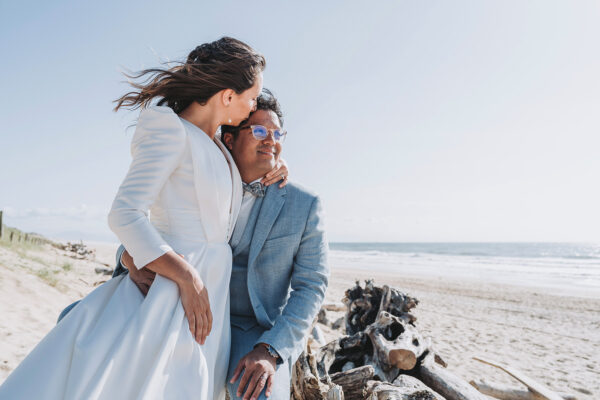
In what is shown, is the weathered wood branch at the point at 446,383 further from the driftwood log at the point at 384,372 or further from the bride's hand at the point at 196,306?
the bride's hand at the point at 196,306

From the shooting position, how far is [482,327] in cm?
873

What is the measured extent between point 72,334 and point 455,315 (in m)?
10.4

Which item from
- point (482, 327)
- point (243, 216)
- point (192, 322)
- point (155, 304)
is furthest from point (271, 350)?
point (482, 327)

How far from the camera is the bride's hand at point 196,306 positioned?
161 centimetres

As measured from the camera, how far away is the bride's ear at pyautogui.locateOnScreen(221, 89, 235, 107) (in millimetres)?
1990

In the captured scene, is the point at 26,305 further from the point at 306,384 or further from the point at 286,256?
the point at 286,256

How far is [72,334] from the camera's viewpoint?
1.46 meters

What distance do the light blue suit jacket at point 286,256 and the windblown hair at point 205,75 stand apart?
73 cm

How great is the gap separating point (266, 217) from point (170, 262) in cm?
78

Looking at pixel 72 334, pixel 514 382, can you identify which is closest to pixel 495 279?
pixel 514 382

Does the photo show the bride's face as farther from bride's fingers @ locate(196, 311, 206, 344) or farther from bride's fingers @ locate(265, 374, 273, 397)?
bride's fingers @ locate(265, 374, 273, 397)

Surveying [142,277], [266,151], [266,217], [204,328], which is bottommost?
[204,328]

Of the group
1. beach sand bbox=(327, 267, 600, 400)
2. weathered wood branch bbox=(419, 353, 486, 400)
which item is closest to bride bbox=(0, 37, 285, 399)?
weathered wood branch bbox=(419, 353, 486, 400)

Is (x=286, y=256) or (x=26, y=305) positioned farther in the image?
(x=26, y=305)
